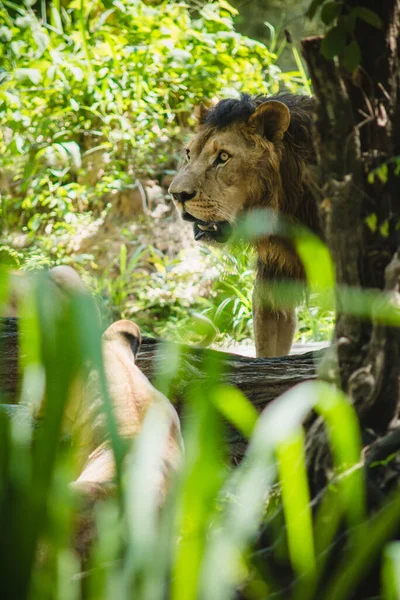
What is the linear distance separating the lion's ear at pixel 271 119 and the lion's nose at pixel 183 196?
51 centimetres

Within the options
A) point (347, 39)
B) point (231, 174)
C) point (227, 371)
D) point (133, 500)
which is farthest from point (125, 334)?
point (133, 500)

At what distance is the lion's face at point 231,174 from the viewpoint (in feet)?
13.9

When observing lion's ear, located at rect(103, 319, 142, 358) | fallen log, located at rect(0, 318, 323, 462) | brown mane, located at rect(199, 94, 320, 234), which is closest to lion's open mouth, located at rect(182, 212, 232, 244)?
brown mane, located at rect(199, 94, 320, 234)

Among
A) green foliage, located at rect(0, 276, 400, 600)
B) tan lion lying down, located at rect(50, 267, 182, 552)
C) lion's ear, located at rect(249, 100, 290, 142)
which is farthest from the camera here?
lion's ear, located at rect(249, 100, 290, 142)

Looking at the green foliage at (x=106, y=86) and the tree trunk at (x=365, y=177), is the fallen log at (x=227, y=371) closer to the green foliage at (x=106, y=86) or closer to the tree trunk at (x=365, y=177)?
the tree trunk at (x=365, y=177)

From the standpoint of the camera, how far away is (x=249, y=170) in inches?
169

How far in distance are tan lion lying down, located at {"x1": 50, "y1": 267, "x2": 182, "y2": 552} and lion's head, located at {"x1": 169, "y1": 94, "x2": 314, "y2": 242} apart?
108cm

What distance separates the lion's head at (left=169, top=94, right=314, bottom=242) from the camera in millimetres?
4238

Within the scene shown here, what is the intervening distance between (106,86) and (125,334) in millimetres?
5059

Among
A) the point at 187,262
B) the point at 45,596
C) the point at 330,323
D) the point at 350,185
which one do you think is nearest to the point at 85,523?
the point at 45,596

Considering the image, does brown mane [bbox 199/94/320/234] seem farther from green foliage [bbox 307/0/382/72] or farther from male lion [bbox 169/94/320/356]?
Answer: green foliage [bbox 307/0/382/72]

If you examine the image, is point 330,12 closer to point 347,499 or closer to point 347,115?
point 347,115

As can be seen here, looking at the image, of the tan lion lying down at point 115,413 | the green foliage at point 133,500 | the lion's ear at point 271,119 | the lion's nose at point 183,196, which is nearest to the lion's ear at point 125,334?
the tan lion lying down at point 115,413

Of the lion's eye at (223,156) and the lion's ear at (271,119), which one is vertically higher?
the lion's ear at (271,119)
